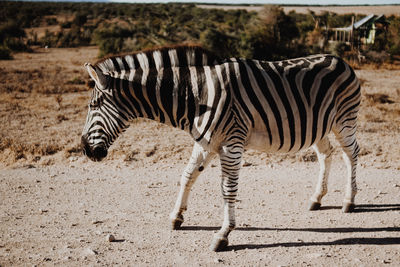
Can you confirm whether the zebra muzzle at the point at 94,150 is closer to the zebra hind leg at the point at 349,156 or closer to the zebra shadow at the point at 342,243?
the zebra shadow at the point at 342,243

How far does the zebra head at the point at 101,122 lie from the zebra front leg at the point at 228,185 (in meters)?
1.35

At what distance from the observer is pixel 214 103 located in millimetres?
4277

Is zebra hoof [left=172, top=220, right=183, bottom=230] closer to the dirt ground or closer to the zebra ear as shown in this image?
the dirt ground

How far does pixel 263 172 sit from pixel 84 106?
7.82 meters

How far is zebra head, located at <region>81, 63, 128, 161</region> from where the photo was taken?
4.35 m

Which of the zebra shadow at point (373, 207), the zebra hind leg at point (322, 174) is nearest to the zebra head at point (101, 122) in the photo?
the zebra hind leg at point (322, 174)

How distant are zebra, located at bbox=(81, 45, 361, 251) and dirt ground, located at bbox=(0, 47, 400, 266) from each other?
0.72m

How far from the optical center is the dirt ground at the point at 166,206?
430 centimetres

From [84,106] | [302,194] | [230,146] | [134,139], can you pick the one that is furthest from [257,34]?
[230,146]

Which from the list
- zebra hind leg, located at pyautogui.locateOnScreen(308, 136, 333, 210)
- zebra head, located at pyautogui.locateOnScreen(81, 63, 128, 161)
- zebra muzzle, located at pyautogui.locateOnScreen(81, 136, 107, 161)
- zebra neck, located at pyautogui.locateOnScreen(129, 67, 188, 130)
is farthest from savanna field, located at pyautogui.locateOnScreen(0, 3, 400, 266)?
zebra neck, located at pyautogui.locateOnScreen(129, 67, 188, 130)

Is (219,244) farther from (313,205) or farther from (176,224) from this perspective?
(313,205)

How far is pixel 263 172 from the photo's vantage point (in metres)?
7.19

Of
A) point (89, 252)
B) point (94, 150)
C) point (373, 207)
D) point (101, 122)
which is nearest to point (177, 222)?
point (89, 252)

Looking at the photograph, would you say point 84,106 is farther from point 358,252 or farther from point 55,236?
point 358,252
